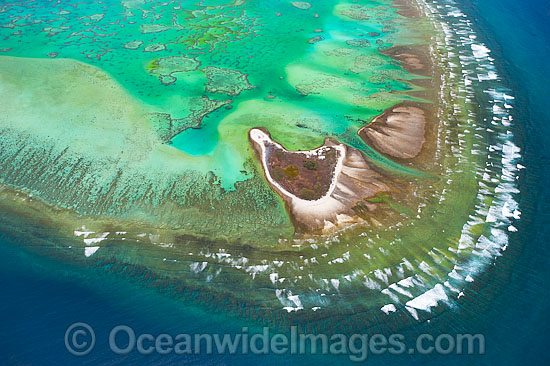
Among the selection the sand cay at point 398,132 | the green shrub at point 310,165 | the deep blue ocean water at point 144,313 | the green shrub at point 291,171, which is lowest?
the deep blue ocean water at point 144,313

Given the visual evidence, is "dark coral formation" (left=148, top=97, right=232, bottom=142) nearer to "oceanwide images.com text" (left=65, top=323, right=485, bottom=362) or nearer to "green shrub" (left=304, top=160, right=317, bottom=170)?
"green shrub" (left=304, top=160, right=317, bottom=170)

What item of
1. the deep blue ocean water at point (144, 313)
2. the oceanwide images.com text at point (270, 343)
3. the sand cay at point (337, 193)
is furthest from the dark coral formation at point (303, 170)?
the deep blue ocean water at point (144, 313)

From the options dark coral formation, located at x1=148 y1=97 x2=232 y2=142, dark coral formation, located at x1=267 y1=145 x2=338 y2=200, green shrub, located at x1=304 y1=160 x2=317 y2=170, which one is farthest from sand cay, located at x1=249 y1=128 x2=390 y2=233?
dark coral formation, located at x1=148 y1=97 x2=232 y2=142

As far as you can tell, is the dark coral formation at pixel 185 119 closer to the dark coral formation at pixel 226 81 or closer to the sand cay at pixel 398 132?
the dark coral formation at pixel 226 81

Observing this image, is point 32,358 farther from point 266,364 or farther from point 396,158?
point 396,158

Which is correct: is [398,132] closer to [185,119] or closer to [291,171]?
[291,171]
